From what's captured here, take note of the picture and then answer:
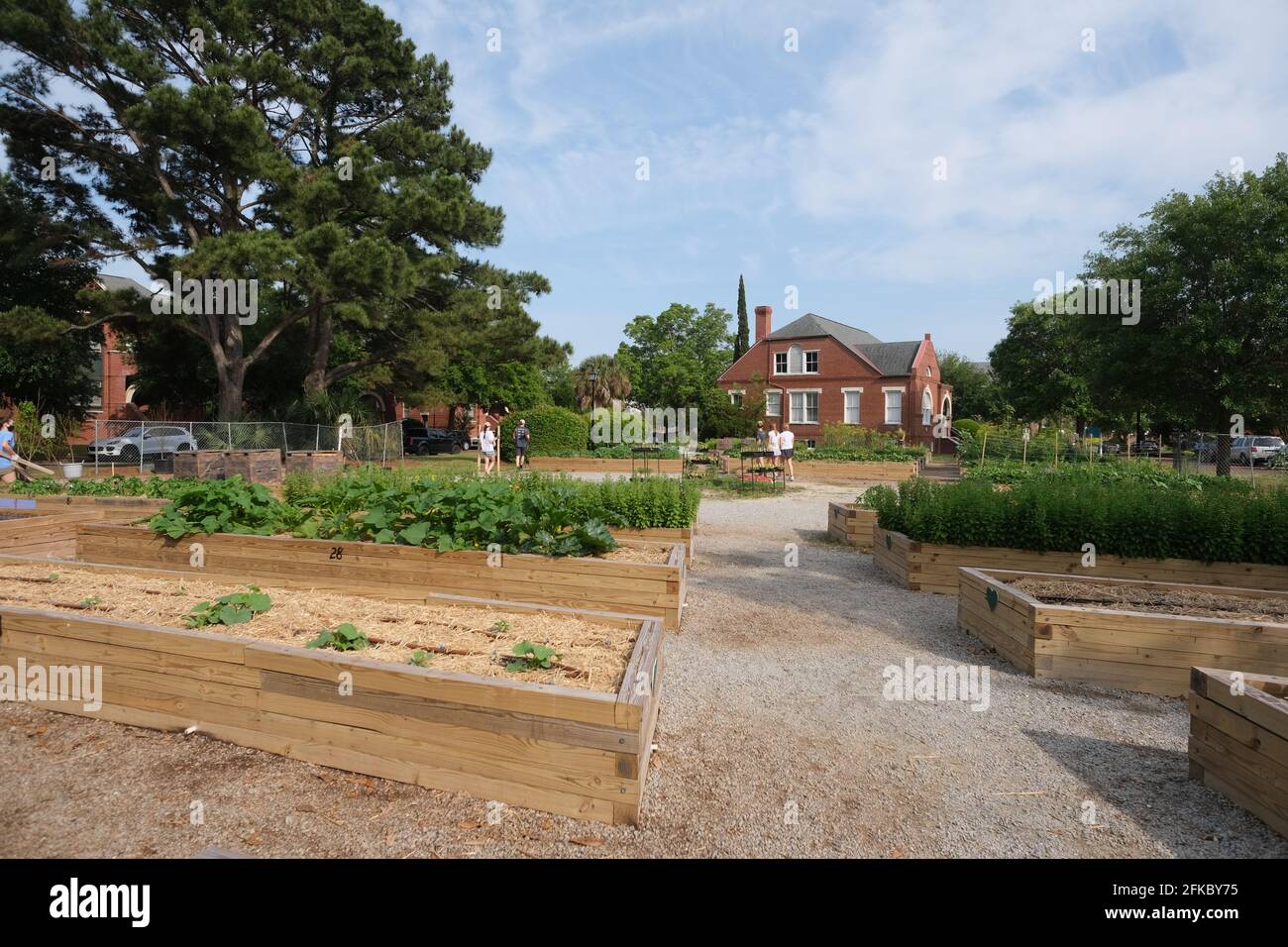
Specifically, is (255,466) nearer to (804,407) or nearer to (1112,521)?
(1112,521)

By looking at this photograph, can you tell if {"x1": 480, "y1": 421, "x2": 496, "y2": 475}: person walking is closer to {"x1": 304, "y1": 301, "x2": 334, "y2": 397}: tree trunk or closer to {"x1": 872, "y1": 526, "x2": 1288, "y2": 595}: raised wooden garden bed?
{"x1": 304, "y1": 301, "x2": 334, "y2": 397}: tree trunk

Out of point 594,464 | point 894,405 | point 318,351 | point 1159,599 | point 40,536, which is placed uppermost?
point 318,351

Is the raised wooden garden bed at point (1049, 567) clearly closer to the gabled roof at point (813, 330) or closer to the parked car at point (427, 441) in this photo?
the parked car at point (427, 441)

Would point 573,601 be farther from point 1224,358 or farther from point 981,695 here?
point 1224,358

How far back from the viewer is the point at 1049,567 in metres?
7.23

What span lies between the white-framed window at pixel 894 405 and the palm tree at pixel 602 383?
715 inches

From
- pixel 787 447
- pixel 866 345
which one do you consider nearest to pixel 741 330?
pixel 866 345

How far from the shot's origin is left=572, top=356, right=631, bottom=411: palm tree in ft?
157

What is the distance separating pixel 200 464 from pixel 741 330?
49.8 meters

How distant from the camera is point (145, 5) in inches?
803

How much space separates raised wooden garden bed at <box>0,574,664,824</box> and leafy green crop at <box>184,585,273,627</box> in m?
0.35

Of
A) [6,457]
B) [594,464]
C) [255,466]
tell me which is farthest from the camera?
[594,464]

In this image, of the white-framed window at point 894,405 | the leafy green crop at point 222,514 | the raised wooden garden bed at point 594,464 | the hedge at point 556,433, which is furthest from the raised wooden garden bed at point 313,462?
the white-framed window at point 894,405

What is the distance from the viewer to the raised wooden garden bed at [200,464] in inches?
620
